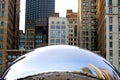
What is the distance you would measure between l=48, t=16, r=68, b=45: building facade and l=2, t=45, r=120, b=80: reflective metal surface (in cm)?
16967

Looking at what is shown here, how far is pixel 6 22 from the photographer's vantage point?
395 feet

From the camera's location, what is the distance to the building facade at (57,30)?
174125 mm

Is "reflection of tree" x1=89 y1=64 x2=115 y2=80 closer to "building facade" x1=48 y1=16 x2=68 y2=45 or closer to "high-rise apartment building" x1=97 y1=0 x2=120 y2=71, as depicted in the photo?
"high-rise apartment building" x1=97 y1=0 x2=120 y2=71

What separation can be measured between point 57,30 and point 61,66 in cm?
17450

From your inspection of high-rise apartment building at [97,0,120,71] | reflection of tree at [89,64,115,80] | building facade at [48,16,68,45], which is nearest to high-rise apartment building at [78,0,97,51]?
building facade at [48,16,68,45]

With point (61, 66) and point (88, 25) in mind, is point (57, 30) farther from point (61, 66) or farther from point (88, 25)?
point (61, 66)

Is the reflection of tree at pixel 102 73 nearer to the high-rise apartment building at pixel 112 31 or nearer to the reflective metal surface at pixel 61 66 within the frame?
the reflective metal surface at pixel 61 66

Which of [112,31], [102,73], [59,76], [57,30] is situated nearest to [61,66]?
[59,76]

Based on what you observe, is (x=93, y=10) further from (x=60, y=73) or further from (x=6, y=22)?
(x=60, y=73)

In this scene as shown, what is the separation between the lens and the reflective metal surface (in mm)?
2752

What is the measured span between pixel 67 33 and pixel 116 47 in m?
78.0

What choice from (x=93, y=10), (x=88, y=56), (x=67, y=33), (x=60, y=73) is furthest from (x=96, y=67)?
(x=67, y=33)

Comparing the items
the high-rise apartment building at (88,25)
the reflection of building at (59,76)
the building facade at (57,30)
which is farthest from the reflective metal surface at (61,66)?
the building facade at (57,30)

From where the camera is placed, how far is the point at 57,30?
177 m
